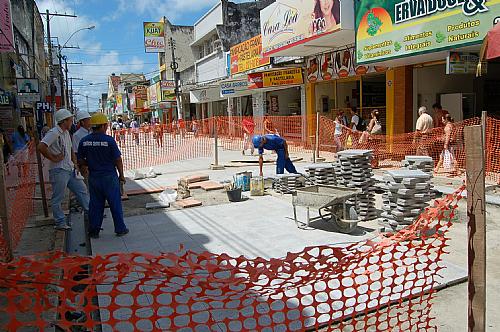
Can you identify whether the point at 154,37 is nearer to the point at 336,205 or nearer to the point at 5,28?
the point at 5,28

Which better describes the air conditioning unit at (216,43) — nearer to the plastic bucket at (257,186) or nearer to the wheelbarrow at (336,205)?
the plastic bucket at (257,186)

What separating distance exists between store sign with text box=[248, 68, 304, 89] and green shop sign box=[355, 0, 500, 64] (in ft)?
22.0

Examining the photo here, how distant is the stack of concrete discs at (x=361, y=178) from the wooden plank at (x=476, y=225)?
183 inches

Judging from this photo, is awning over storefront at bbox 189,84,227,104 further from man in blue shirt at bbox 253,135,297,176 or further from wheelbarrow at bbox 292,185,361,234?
wheelbarrow at bbox 292,185,361,234

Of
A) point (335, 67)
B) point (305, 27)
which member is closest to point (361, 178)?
point (305, 27)

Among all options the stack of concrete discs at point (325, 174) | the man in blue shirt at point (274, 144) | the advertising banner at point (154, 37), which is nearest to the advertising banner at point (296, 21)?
the man in blue shirt at point (274, 144)

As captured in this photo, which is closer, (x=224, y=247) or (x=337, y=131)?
(x=224, y=247)

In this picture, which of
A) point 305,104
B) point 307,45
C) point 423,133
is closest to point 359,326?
point 423,133

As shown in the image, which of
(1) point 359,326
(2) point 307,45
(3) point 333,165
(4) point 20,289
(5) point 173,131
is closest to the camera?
(4) point 20,289

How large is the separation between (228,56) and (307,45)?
42.4ft

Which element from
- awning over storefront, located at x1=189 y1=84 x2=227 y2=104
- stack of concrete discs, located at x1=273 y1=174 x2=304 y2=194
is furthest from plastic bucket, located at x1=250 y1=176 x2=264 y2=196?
awning over storefront, located at x1=189 y1=84 x2=227 y2=104

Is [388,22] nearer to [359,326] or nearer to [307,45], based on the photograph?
[307,45]

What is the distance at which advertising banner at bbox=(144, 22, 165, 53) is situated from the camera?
48.3 metres

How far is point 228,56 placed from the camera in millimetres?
27484
